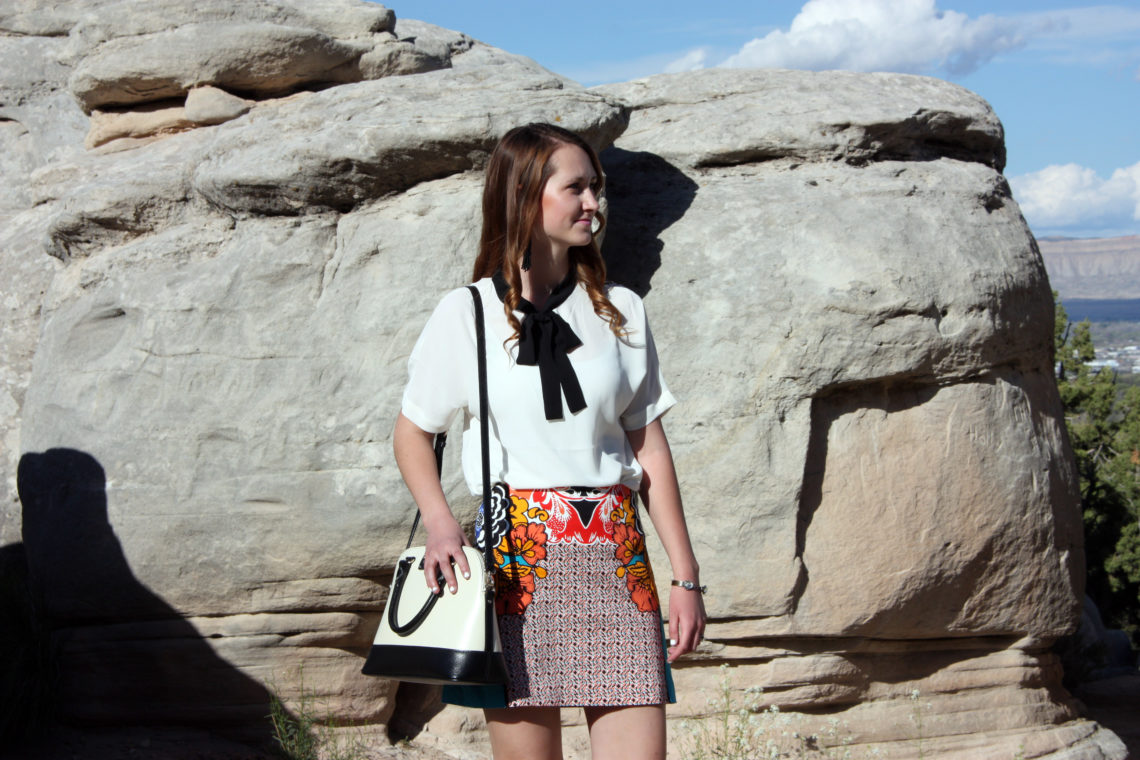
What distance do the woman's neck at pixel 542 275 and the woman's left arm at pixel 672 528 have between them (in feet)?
1.36

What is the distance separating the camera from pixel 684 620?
256cm

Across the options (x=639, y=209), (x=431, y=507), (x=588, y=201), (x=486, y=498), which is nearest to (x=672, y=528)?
(x=486, y=498)

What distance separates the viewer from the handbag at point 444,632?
2.27 m

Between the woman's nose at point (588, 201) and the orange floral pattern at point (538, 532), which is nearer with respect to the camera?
the orange floral pattern at point (538, 532)

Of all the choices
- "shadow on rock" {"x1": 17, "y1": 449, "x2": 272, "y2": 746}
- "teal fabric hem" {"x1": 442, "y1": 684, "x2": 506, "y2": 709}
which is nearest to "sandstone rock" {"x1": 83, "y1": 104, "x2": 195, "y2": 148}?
"shadow on rock" {"x1": 17, "y1": 449, "x2": 272, "y2": 746}

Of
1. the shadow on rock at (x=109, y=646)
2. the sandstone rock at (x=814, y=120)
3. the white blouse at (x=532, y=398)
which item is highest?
the sandstone rock at (x=814, y=120)

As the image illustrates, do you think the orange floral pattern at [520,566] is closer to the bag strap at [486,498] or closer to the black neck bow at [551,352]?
the bag strap at [486,498]

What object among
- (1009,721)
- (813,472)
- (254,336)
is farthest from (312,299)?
(1009,721)

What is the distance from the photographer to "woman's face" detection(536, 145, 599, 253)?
8.50 feet

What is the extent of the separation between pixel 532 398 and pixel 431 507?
0.34m

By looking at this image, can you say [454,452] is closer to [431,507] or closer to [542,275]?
[542,275]

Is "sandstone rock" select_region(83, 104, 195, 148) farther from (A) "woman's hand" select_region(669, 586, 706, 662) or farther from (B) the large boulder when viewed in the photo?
(A) "woman's hand" select_region(669, 586, 706, 662)

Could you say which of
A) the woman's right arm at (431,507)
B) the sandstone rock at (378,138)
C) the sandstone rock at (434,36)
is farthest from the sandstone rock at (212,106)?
the woman's right arm at (431,507)

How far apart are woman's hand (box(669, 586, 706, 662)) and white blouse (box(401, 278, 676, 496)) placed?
0.93 ft
